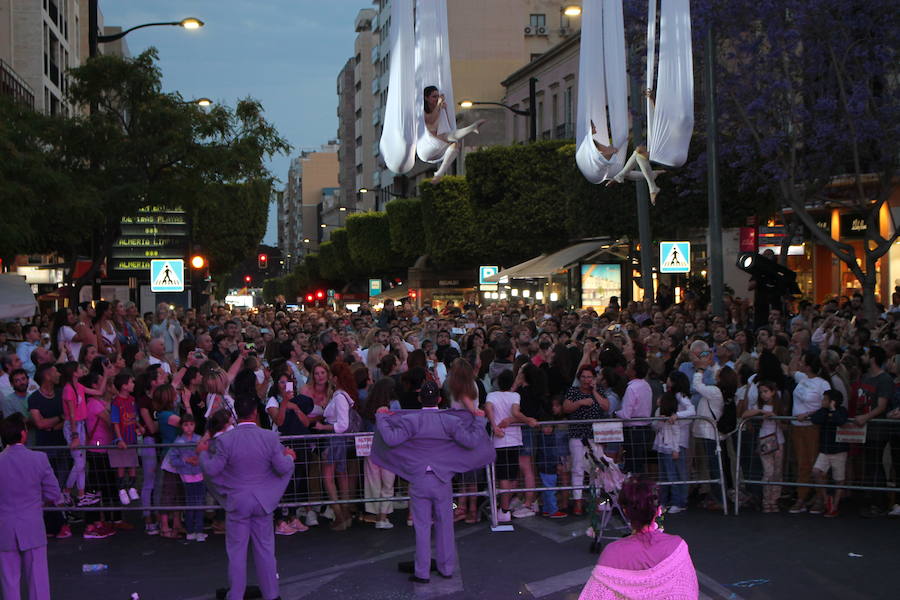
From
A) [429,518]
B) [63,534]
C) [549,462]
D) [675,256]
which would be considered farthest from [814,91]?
[63,534]

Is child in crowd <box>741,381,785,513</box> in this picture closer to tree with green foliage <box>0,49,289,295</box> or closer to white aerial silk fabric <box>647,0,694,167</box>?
white aerial silk fabric <box>647,0,694,167</box>

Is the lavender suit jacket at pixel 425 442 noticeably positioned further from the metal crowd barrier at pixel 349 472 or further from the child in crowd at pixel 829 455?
the child in crowd at pixel 829 455

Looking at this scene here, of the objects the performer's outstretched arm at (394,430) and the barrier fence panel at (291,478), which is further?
the barrier fence panel at (291,478)

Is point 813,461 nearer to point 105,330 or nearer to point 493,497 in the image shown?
point 493,497

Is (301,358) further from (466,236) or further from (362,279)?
(362,279)

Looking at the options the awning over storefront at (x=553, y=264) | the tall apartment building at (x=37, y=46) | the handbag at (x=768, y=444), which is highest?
the tall apartment building at (x=37, y=46)

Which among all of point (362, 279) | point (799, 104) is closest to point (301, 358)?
point (799, 104)

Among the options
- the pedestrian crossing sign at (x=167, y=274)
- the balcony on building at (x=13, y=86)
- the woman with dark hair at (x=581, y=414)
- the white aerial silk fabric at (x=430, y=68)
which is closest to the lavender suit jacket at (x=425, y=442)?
the woman with dark hair at (x=581, y=414)

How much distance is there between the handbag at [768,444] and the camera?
11656 mm

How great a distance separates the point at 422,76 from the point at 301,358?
4.89 meters

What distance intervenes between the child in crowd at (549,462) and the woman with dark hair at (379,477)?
4.89 ft

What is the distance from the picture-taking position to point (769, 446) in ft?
38.3

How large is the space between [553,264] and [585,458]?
24503 mm

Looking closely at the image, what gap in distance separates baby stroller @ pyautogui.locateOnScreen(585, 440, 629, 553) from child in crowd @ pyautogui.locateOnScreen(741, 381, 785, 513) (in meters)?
2.00
